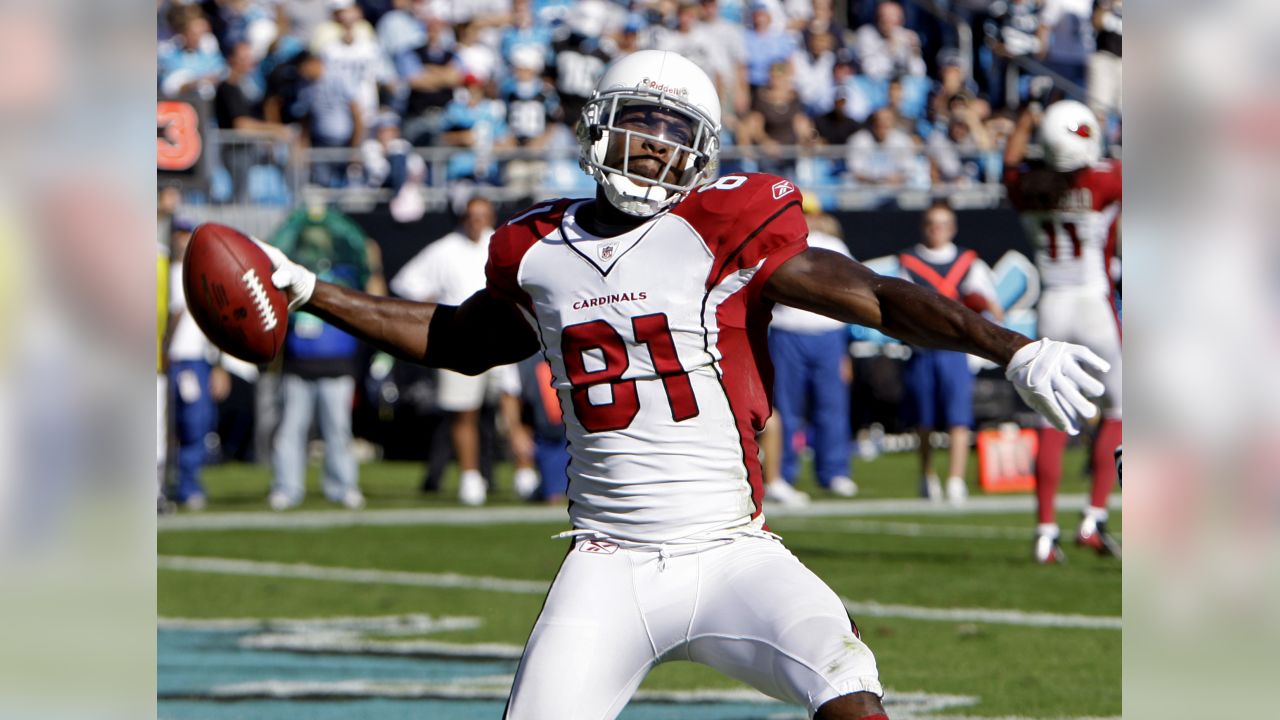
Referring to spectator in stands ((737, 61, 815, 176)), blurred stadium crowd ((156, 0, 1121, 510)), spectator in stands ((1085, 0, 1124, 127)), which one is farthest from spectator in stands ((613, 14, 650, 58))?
spectator in stands ((1085, 0, 1124, 127))

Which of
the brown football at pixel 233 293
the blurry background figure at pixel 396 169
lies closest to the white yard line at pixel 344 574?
the brown football at pixel 233 293

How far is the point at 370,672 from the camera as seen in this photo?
6.76 meters

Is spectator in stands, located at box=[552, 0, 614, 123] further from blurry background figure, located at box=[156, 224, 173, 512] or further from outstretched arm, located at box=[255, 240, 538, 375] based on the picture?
outstretched arm, located at box=[255, 240, 538, 375]

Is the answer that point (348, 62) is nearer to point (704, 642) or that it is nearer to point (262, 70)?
point (262, 70)

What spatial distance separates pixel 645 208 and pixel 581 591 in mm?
801

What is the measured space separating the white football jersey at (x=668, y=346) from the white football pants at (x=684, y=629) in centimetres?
11

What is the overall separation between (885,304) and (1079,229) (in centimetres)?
601

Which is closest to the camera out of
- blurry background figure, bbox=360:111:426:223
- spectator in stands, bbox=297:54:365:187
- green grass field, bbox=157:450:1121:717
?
green grass field, bbox=157:450:1121:717

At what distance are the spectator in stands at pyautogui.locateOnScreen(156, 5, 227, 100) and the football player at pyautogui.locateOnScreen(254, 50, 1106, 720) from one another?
13.8m

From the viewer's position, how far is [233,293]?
409 centimetres

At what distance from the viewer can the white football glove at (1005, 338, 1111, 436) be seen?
332cm

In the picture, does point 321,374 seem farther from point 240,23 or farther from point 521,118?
point 240,23

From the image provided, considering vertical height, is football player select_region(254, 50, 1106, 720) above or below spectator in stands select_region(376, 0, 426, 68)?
below
